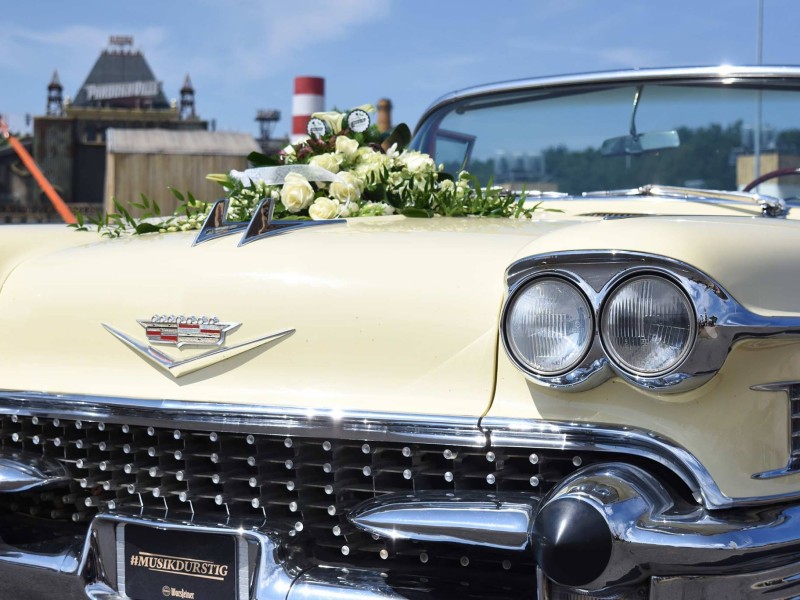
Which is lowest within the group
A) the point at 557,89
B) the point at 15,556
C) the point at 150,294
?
the point at 15,556

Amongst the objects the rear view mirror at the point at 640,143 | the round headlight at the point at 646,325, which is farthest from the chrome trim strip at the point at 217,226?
the rear view mirror at the point at 640,143

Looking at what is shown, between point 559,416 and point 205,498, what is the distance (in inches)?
30.5

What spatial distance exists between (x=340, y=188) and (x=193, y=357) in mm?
798

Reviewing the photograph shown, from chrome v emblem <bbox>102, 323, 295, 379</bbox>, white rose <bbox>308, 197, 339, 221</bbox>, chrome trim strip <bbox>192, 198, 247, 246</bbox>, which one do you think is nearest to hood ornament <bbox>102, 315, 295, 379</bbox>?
chrome v emblem <bbox>102, 323, 295, 379</bbox>

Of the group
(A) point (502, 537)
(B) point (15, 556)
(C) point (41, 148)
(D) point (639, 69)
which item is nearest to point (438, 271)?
(A) point (502, 537)

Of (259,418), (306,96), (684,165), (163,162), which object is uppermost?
(306,96)

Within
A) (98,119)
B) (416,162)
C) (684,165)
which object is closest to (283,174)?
(416,162)

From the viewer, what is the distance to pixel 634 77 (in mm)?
3359

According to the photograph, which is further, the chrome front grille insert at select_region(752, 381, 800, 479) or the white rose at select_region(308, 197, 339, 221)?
the white rose at select_region(308, 197, 339, 221)

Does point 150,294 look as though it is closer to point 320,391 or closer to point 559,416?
point 320,391

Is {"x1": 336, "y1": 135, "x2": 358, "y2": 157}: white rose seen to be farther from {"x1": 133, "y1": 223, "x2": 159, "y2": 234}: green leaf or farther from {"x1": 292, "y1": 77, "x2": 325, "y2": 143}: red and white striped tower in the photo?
{"x1": 292, "y1": 77, "x2": 325, "y2": 143}: red and white striped tower

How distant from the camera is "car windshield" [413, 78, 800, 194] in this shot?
126 inches

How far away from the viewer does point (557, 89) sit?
353cm

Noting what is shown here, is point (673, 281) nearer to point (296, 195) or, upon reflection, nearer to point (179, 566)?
point (179, 566)
